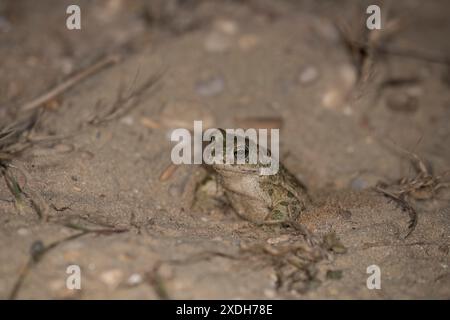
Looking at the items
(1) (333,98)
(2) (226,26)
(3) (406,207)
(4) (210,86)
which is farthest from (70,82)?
(3) (406,207)

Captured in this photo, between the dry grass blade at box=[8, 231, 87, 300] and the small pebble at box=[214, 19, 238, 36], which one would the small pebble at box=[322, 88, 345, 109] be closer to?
the small pebble at box=[214, 19, 238, 36]

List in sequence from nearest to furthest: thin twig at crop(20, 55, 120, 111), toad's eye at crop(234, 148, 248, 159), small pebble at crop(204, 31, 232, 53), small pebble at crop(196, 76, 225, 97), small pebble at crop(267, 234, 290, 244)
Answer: small pebble at crop(267, 234, 290, 244)
toad's eye at crop(234, 148, 248, 159)
thin twig at crop(20, 55, 120, 111)
small pebble at crop(196, 76, 225, 97)
small pebble at crop(204, 31, 232, 53)

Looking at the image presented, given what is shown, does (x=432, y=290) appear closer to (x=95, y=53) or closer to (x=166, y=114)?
(x=166, y=114)

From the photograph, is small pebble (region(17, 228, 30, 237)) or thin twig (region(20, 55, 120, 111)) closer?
small pebble (region(17, 228, 30, 237))

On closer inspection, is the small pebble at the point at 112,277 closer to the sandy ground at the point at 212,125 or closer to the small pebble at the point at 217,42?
the sandy ground at the point at 212,125

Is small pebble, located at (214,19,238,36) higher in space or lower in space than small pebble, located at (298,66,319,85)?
higher

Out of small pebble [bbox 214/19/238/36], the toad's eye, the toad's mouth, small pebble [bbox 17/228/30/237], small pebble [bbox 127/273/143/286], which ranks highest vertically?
small pebble [bbox 214/19/238/36]

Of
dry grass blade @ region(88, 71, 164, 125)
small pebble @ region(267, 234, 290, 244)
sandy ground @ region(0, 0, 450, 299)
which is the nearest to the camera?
sandy ground @ region(0, 0, 450, 299)

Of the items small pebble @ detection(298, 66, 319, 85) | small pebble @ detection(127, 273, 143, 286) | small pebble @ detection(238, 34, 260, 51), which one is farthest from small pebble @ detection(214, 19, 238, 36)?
small pebble @ detection(127, 273, 143, 286)
